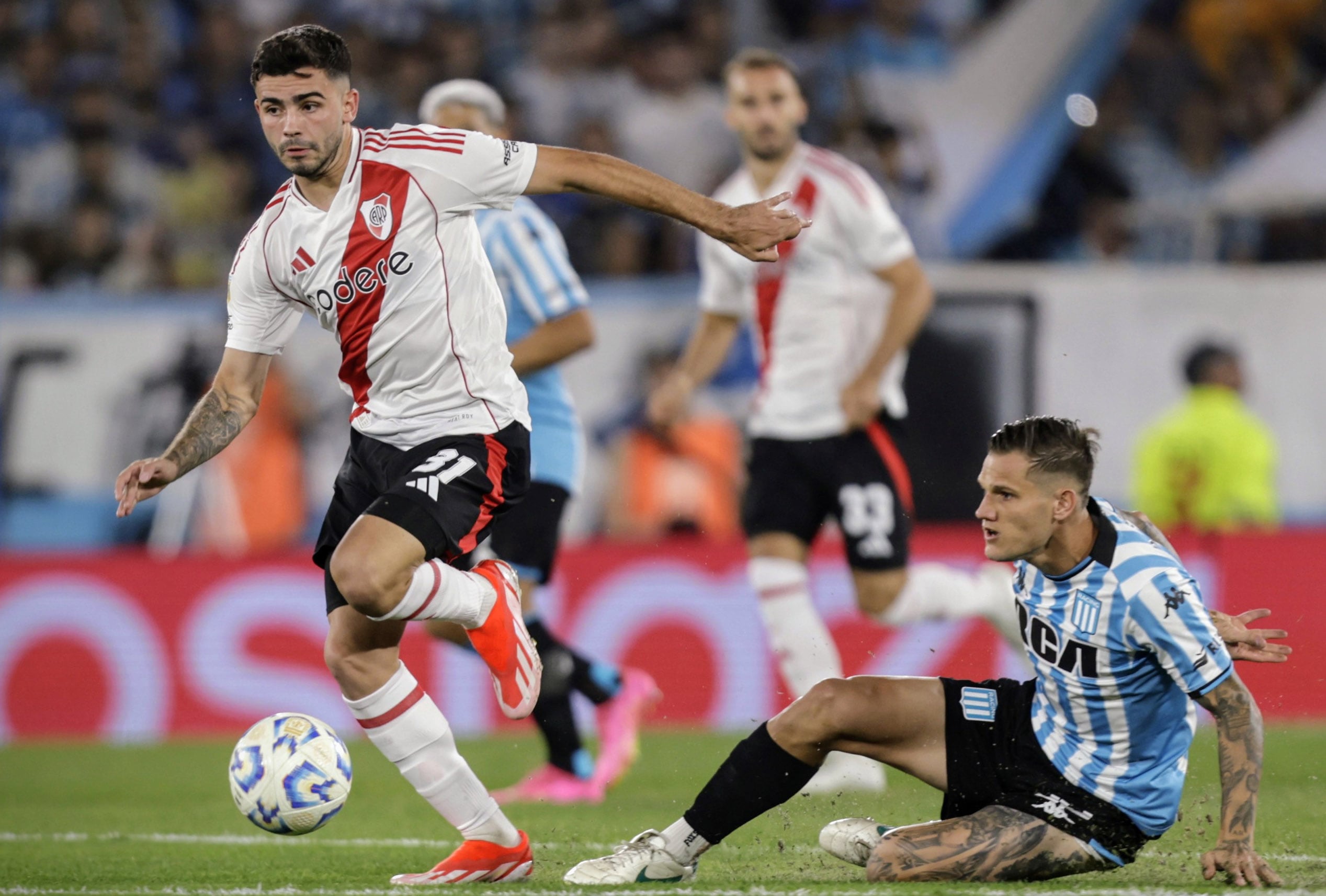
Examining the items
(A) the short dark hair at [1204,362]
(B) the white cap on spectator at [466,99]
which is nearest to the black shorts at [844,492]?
(B) the white cap on spectator at [466,99]

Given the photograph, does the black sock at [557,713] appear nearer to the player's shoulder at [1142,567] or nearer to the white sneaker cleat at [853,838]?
the white sneaker cleat at [853,838]

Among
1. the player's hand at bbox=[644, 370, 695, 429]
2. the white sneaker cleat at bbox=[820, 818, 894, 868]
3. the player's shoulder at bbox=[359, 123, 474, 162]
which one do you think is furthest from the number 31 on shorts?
the player's shoulder at bbox=[359, 123, 474, 162]

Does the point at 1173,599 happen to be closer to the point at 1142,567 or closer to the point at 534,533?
the point at 1142,567

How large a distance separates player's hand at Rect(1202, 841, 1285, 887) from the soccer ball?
2.13 metres

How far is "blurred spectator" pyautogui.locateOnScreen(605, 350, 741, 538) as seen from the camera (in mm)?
10648

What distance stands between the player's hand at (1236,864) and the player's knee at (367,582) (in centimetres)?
199

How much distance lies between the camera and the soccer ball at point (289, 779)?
14.1 feet

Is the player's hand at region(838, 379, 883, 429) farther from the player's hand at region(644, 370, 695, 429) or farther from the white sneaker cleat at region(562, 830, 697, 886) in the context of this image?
the white sneaker cleat at region(562, 830, 697, 886)

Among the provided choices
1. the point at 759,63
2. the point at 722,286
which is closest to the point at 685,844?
the point at 722,286

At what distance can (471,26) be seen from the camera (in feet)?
42.6

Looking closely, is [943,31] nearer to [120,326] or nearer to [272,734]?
[120,326]

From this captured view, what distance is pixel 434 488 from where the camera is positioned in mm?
4301

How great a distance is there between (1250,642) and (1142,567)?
1.12ft

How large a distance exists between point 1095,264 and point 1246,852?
826cm
